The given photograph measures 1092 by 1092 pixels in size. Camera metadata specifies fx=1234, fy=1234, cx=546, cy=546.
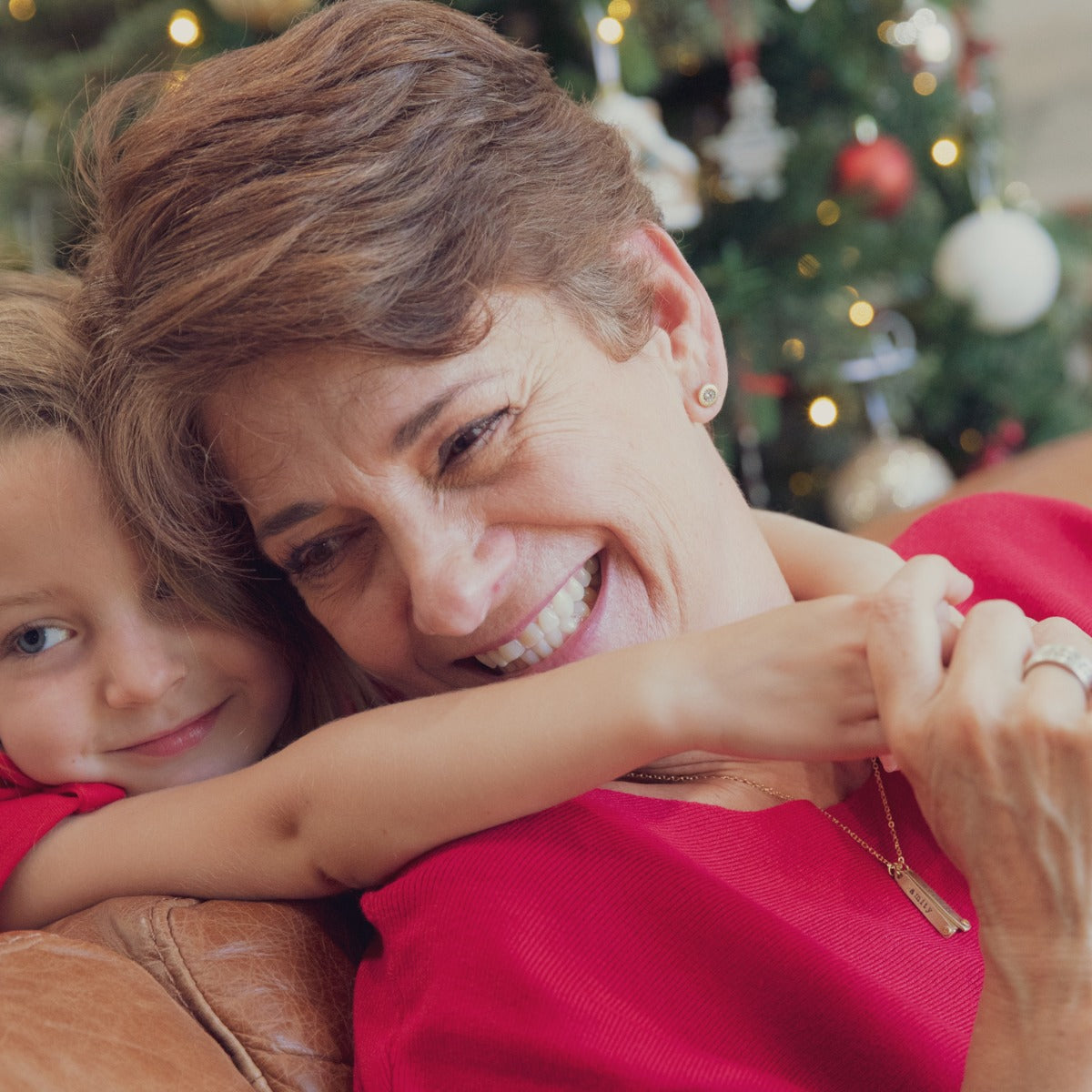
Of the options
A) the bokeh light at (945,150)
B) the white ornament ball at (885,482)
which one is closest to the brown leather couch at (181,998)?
the white ornament ball at (885,482)

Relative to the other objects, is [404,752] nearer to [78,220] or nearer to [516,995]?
[516,995]

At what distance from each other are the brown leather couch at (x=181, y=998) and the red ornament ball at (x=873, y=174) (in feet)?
6.24

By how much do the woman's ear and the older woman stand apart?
5 cm

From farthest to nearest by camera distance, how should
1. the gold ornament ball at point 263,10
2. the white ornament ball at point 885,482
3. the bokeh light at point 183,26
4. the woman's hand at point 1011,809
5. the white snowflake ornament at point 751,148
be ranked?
1. the white ornament ball at point 885,482
2. the white snowflake ornament at point 751,148
3. the bokeh light at point 183,26
4. the gold ornament ball at point 263,10
5. the woman's hand at point 1011,809

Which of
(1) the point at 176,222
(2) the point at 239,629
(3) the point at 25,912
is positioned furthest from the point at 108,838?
(1) the point at 176,222

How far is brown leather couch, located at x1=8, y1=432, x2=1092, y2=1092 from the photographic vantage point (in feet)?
2.51

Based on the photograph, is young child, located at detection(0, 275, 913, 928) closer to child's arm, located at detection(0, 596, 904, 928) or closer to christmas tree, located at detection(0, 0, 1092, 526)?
child's arm, located at detection(0, 596, 904, 928)

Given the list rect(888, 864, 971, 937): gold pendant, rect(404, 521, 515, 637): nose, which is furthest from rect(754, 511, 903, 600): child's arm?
rect(404, 521, 515, 637): nose

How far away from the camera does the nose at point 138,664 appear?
1.02m

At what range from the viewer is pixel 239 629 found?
1104 millimetres

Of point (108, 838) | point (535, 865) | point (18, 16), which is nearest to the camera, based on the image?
point (535, 865)

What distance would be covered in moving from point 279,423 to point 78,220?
392 millimetres

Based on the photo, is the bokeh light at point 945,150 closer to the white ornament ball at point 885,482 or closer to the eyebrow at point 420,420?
the white ornament ball at point 885,482

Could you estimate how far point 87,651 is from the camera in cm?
105
